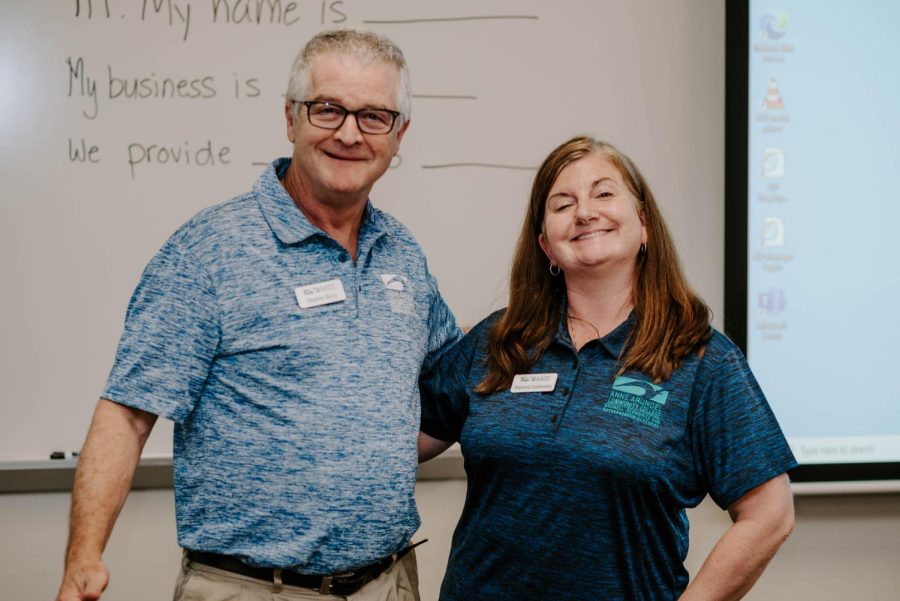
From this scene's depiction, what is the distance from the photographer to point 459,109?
7.86ft

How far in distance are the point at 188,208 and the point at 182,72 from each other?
14.0 inches

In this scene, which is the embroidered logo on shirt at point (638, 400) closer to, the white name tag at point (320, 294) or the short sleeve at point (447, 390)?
the short sleeve at point (447, 390)

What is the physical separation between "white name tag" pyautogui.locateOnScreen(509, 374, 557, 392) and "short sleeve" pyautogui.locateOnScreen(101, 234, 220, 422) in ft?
1.86

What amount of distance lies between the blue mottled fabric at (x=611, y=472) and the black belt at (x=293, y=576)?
22cm

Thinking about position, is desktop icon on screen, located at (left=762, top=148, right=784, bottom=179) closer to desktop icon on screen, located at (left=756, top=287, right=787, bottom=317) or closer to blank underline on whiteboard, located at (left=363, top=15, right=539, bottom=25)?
desktop icon on screen, located at (left=756, top=287, right=787, bottom=317)

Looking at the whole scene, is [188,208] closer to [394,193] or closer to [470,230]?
[394,193]

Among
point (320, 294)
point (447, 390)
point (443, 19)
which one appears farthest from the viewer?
point (443, 19)

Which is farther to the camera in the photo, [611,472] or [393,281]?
[393,281]

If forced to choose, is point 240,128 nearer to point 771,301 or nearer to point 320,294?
point 320,294

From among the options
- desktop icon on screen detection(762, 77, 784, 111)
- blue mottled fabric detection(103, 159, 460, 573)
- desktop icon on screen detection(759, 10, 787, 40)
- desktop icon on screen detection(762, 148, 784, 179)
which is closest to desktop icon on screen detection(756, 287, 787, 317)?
desktop icon on screen detection(762, 148, 784, 179)

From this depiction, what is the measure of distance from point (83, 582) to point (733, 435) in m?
1.08

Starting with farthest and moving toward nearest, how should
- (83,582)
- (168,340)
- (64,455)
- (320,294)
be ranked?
(64,455)
(320,294)
(168,340)
(83,582)

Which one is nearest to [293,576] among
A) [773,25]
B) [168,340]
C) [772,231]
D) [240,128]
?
[168,340]

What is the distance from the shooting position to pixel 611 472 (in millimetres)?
1516
